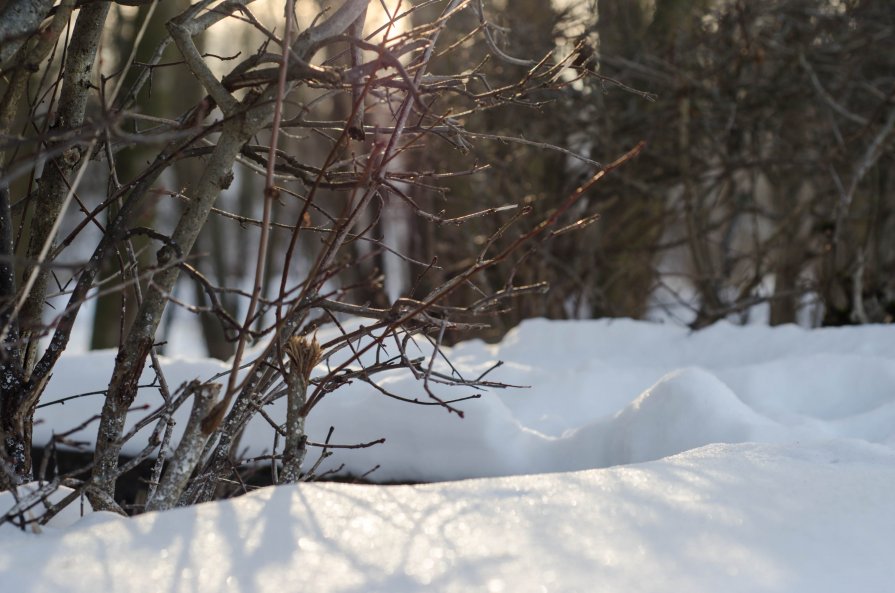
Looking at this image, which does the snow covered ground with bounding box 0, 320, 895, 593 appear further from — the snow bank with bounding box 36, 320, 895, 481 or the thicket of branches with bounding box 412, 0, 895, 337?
the thicket of branches with bounding box 412, 0, 895, 337

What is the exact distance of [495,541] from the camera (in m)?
1.44

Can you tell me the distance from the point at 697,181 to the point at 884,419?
343cm

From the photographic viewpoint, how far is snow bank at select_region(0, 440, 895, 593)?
133 cm

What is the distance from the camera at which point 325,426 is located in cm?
331

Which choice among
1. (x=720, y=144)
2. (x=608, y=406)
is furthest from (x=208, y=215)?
(x=720, y=144)

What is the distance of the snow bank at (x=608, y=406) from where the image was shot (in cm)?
283

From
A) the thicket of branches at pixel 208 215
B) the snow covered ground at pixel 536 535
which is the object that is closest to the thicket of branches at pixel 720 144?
the snow covered ground at pixel 536 535

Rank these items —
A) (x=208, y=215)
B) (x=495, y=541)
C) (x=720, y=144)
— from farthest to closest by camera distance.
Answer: (x=720, y=144), (x=208, y=215), (x=495, y=541)

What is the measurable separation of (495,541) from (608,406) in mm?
2372

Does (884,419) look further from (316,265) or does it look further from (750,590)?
(316,265)

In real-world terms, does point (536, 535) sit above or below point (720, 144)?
below

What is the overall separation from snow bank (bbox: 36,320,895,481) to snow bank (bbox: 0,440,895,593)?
780 millimetres

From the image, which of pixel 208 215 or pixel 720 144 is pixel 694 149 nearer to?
pixel 720 144

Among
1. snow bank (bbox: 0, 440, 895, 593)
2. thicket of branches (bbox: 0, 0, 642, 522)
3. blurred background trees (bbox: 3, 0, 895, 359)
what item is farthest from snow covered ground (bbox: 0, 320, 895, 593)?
blurred background trees (bbox: 3, 0, 895, 359)
